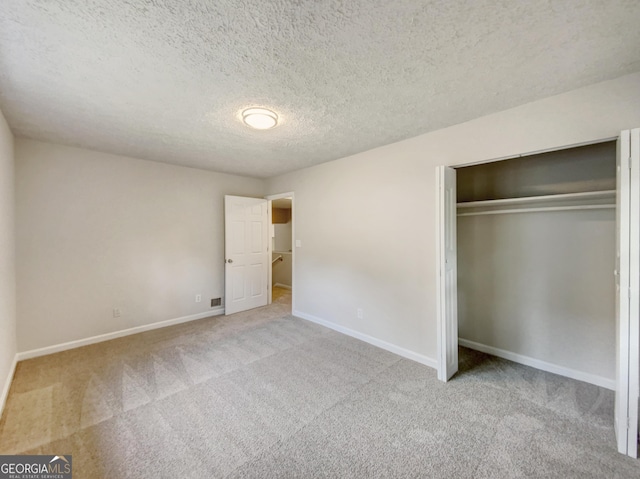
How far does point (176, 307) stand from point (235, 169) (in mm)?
2387

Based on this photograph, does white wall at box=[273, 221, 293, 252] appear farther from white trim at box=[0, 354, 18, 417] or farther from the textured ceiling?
white trim at box=[0, 354, 18, 417]

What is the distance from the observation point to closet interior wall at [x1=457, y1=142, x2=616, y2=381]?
7.72 feet

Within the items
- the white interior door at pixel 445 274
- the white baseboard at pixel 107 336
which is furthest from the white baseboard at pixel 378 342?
the white baseboard at pixel 107 336

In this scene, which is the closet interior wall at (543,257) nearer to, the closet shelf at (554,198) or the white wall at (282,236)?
the closet shelf at (554,198)

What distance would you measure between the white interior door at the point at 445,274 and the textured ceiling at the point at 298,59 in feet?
2.18

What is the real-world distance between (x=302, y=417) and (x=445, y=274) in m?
1.74

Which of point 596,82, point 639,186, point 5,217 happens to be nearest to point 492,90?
point 596,82

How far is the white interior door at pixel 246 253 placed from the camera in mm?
4504

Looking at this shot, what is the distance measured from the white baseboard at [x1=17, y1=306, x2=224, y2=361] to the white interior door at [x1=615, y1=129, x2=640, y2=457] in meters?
4.65

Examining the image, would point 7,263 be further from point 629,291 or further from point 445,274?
point 629,291

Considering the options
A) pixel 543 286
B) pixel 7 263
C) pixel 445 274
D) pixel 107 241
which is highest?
pixel 107 241

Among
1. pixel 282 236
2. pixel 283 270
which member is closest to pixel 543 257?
pixel 283 270

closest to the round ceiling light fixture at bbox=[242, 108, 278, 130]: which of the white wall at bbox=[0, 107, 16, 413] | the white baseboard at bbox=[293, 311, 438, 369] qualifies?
Answer: the white wall at bbox=[0, 107, 16, 413]

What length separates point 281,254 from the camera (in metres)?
7.05
